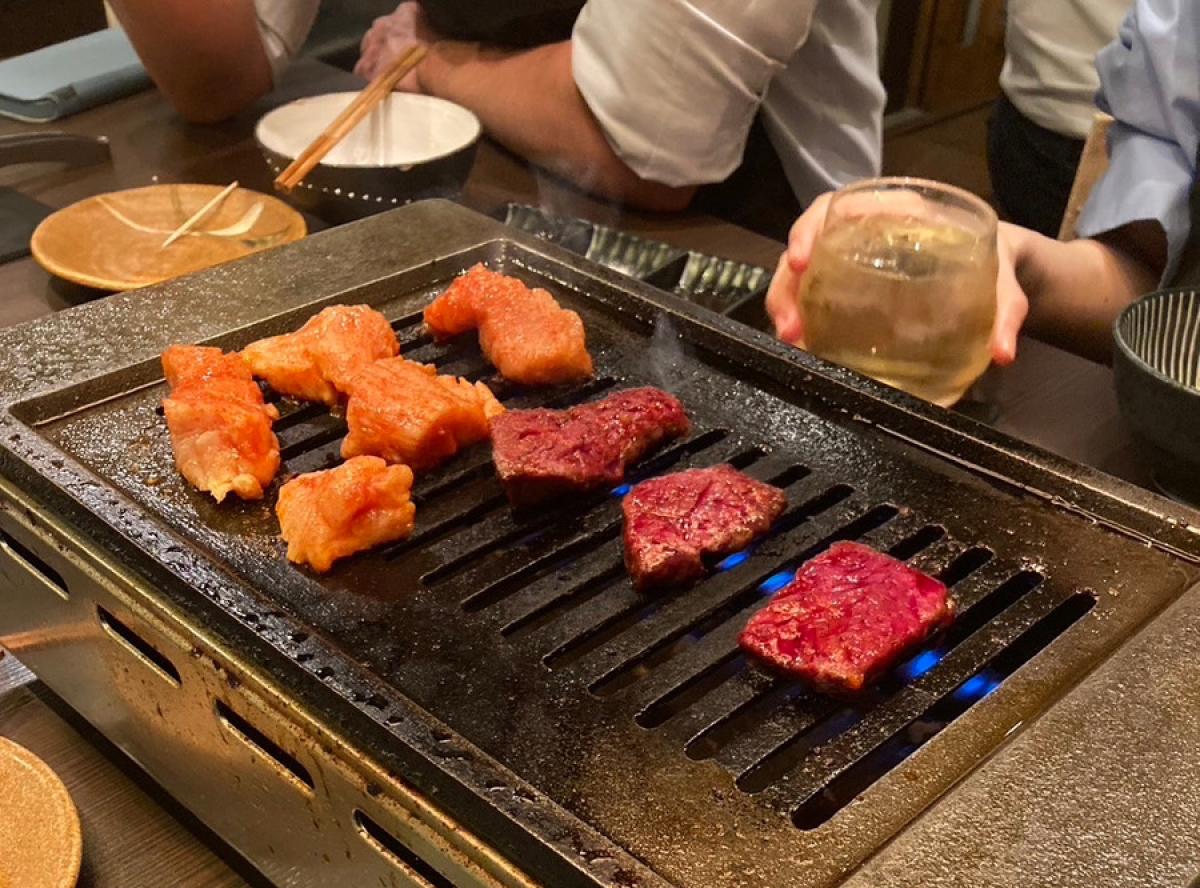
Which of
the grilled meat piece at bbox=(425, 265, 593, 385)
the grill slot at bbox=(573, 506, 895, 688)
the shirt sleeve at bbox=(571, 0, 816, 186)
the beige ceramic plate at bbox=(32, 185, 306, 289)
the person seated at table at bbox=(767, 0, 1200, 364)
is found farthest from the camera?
the shirt sleeve at bbox=(571, 0, 816, 186)

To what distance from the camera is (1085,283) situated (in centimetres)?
246

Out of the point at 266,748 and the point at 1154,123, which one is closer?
the point at 266,748

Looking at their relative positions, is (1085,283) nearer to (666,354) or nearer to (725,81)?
(725,81)

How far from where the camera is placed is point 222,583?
1268 mm

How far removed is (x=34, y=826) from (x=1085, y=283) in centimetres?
216

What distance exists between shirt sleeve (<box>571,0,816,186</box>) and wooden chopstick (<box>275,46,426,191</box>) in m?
0.46

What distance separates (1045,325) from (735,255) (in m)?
0.69

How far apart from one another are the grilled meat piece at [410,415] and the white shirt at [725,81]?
1400 millimetres

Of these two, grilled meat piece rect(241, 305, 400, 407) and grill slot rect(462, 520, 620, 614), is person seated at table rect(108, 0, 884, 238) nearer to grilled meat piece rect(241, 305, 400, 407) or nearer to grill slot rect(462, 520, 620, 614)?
grilled meat piece rect(241, 305, 400, 407)

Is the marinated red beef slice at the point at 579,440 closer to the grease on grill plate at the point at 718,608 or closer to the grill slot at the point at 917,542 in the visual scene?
the grease on grill plate at the point at 718,608

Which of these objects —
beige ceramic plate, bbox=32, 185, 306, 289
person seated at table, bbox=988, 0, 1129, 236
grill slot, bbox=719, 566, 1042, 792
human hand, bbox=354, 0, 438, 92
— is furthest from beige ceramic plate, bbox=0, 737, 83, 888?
person seated at table, bbox=988, 0, 1129, 236

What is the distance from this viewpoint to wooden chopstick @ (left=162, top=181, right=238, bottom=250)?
2.47 m

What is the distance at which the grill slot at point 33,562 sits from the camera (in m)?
1.44

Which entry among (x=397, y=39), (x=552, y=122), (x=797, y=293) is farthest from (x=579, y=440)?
(x=397, y=39)
